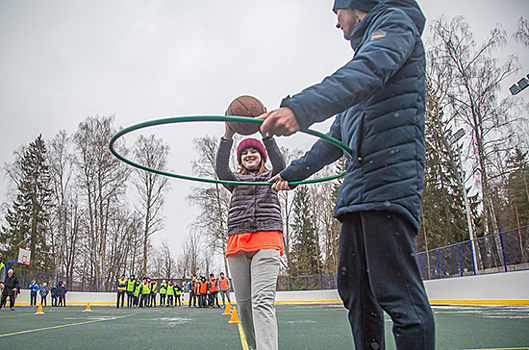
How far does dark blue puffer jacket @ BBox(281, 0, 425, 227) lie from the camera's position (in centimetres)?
145

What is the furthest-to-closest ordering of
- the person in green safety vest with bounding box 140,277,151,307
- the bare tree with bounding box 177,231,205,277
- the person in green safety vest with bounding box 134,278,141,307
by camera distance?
the bare tree with bounding box 177,231,205,277, the person in green safety vest with bounding box 140,277,151,307, the person in green safety vest with bounding box 134,278,141,307

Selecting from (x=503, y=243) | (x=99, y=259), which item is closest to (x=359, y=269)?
(x=503, y=243)

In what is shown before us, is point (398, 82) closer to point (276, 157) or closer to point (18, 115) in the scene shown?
point (276, 157)

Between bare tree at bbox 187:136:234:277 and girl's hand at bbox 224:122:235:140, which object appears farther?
bare tree at bbox 187:136:234:277

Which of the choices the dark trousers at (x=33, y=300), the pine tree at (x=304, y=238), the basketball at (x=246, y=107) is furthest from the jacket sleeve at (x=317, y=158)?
the pine tree at (x=304, y=238)

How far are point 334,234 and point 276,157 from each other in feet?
111

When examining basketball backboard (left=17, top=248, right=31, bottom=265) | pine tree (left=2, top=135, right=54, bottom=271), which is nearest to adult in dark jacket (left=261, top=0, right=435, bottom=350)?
basketball backboard (left=17, top=248, right=31, bottom=265)

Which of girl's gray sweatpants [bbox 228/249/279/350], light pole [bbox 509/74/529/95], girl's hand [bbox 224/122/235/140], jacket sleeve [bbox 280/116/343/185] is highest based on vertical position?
light pole [bbox 509/74/529/95]

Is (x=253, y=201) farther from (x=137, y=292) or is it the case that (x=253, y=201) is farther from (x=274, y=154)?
(x=137, y=292)

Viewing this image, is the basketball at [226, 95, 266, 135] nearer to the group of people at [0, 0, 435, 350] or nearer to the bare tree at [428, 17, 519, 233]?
the group of people at [0, 0, 435, 350]

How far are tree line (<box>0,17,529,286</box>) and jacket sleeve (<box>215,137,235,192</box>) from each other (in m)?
3.91

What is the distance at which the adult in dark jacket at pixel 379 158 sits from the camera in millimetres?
1457

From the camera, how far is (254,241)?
301cm

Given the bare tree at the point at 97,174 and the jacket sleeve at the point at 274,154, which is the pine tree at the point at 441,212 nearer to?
the bare tree at the point at 97,174
